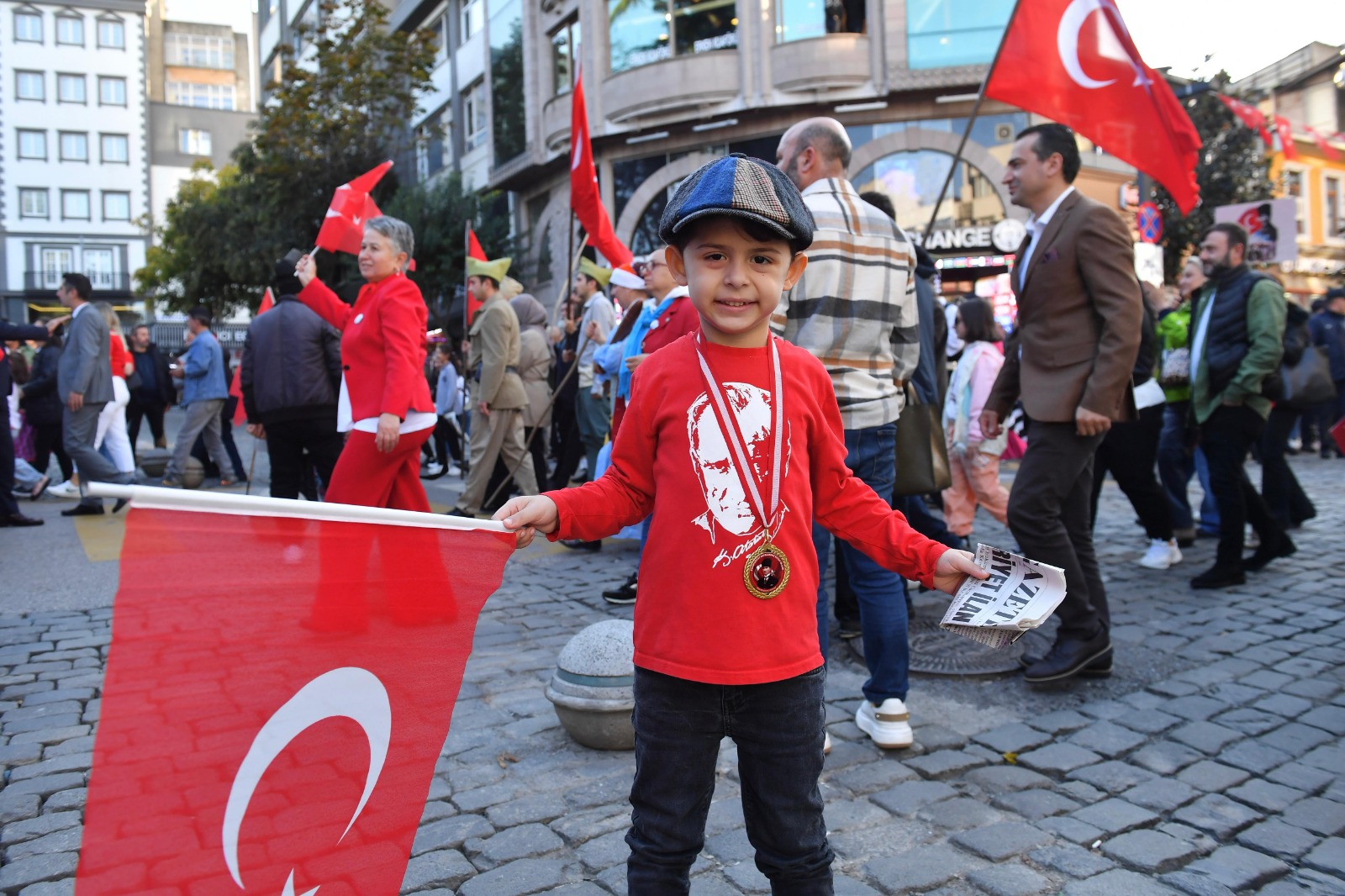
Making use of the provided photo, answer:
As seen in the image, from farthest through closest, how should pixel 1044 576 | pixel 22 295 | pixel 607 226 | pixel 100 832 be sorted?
1. pixel 22 295
2. pixel 607 226
3. pixel 1044 576
4. pixel 100 832

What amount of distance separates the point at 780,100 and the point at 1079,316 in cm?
2044

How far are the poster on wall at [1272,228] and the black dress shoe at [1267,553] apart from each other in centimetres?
780

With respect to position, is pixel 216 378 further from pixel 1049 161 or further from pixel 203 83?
pixel 203 83

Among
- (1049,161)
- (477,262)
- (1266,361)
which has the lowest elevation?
(1266,361)

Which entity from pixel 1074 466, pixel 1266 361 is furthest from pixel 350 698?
pixel 1266 361

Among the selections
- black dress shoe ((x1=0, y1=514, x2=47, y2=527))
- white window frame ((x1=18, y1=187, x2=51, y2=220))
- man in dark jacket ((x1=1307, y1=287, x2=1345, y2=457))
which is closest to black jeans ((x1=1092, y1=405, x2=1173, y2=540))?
man in dark jacket ((x1=1307, y1=287, x2=1345, y2=457))

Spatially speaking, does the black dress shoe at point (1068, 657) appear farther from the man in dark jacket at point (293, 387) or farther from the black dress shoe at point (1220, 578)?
the man in dark jacket at point (293, 387)

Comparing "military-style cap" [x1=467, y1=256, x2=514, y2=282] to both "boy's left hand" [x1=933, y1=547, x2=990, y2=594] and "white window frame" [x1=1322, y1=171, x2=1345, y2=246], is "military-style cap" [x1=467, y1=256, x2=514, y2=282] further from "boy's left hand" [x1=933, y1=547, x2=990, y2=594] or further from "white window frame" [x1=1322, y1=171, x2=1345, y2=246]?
"white window frame" [x1=1322, y1=171, x2=1345, y2=246]

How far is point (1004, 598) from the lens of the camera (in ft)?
6.44

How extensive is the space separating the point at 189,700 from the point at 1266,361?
605cm

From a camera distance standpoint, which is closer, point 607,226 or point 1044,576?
point 1044,576

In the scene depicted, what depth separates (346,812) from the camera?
182 cm

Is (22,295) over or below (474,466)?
over

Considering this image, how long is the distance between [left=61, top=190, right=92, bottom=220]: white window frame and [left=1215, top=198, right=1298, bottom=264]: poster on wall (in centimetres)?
7468
